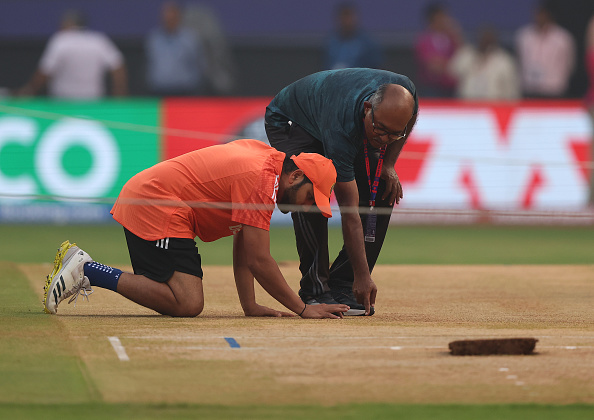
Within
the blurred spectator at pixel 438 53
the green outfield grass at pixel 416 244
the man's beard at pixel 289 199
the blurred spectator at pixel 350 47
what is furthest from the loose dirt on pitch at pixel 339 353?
the blurred spectator at pixel 438 53

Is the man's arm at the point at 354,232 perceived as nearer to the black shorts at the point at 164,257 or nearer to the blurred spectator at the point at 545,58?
the black shorts at the point at 164,257

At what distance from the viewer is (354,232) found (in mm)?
6676

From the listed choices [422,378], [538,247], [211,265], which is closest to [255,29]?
[538,247]

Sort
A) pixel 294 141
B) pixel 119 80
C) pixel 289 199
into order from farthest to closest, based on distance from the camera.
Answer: pixel 119 80 < pixel 294 141 < pixel 289 199

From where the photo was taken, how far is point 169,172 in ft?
22.5

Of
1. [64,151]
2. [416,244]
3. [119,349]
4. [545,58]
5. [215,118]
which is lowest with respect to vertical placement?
[416,244]

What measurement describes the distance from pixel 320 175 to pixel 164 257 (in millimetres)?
1148

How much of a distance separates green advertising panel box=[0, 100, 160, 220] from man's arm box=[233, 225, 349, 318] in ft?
24.6

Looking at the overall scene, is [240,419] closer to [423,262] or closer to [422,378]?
[422,378]

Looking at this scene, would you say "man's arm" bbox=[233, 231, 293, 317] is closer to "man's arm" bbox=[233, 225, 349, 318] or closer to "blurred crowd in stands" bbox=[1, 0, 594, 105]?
"man's arm" bbox=[233, 225, 349, 318]

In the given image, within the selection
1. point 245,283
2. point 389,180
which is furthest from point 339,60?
point 245,283

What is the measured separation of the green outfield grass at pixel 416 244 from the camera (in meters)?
11.4

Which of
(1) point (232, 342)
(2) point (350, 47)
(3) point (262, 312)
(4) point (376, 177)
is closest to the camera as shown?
(1) point (232, 342)

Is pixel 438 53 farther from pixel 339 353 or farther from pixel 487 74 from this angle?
pixel 339 353
